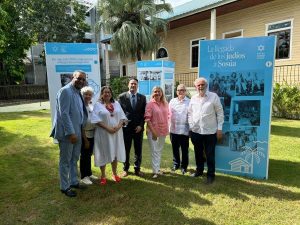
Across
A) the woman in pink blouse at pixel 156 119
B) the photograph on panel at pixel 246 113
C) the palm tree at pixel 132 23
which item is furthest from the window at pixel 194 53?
the woman in pink blouse at pixel 156 119

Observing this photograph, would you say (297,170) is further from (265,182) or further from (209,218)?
(209,218)

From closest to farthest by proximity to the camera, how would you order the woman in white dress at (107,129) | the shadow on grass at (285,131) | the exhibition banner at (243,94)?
1. the woman in white dress at (107,129)
2. the exhibition banner at (243,94)
3. the shadow on grass at (285,131)

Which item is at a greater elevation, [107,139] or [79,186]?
[107,139]

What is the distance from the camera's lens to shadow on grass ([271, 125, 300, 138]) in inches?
339

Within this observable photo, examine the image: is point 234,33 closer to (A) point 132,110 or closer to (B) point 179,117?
(B) point 179,117

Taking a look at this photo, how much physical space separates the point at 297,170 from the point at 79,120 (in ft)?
14.2

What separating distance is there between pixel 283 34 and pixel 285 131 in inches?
232

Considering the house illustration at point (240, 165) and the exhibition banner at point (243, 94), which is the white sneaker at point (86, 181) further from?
the house illustration at point (240, 165)

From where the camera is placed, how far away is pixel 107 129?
15.2ft

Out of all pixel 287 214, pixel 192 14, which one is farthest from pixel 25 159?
pixel 192 14

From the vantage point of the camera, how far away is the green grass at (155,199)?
149 inches

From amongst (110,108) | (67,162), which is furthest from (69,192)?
A: (110,108)

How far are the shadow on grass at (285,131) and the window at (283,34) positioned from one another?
4.65 m

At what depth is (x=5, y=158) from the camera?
266 inches
